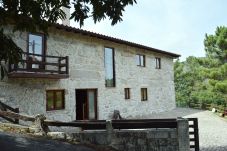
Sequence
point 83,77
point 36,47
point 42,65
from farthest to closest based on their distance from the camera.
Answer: point 83,77
point 36,47
point 42,65

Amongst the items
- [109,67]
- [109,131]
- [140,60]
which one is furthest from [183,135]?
[140,60]

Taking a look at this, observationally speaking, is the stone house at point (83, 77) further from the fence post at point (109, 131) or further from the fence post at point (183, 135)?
the fence post at point (183, 135)

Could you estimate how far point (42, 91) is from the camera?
1600 cm

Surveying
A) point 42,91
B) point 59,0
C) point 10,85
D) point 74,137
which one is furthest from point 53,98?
point 59,0

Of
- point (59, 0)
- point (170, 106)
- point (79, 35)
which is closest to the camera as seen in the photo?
point (59, 0)

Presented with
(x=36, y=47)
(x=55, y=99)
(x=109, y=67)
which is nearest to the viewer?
(x=36, y=47)

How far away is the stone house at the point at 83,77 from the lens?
1506cm

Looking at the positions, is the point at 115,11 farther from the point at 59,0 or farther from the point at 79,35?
the point at 79,35

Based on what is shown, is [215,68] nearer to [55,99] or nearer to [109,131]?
[55,99]

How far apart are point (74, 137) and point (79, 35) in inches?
384

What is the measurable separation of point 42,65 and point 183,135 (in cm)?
883

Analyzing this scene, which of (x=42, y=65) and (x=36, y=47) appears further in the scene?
(x=36, y=47)

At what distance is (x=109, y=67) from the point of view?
21.3 metres

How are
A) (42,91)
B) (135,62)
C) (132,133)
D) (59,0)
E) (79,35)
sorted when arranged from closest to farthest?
(59,0) < (132,133) < (42,91) < (79,35) < (135,62)
